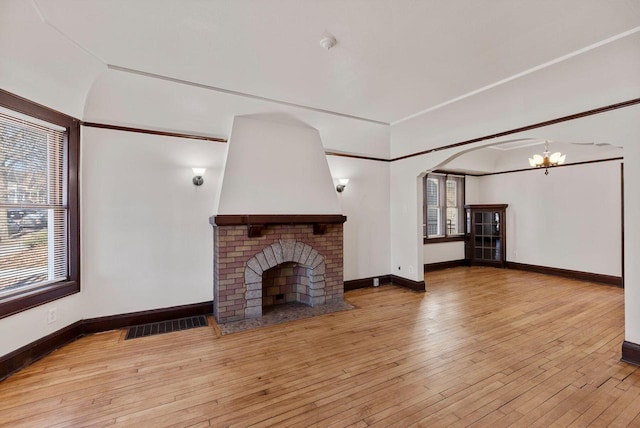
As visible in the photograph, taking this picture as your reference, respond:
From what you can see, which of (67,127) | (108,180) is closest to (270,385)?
(108,180)

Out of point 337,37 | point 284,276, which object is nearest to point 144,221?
point 284,276

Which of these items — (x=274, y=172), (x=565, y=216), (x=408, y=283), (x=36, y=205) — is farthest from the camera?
(x=565, y=216)

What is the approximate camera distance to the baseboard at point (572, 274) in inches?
209

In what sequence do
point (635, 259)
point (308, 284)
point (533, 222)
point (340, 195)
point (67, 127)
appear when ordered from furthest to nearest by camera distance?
point (533, 222) < point (340, 195) < point (308, 284) < point (67, 127) < point (635, 259)

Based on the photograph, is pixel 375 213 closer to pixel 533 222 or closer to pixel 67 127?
pixel 533 222

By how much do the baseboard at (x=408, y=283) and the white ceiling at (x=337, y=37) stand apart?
10.8 feet

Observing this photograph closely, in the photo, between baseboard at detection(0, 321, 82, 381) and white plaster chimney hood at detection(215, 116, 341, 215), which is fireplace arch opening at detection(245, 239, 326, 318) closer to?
A: white plaster chimney hood at detection(215, 116, 341, 215)

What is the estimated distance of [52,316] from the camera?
2904 millimetres

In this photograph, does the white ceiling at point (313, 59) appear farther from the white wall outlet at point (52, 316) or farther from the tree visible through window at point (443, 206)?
the tree visible through window at point (443, 206)

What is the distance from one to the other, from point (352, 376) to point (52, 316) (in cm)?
315

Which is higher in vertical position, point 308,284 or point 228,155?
point 228,155

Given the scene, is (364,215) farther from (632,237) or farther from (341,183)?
(632,237)

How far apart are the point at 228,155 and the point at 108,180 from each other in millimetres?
1445

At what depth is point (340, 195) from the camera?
499cm
